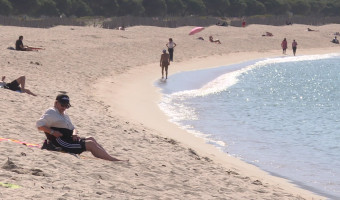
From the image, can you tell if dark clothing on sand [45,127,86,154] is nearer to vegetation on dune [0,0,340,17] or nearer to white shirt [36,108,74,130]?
white shirt [36,108,74,130]

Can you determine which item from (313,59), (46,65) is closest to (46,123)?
(46,65)

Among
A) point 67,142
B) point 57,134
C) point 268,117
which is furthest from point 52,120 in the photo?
→ point 268,117

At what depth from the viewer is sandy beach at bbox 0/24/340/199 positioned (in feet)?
29.4

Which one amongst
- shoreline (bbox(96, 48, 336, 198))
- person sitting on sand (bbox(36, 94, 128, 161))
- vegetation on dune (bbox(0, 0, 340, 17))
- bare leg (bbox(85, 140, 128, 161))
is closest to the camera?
person sitting on sand (bbox(36, 94, 128, 161))

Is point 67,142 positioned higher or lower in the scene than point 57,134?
lower

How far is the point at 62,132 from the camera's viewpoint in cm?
1049

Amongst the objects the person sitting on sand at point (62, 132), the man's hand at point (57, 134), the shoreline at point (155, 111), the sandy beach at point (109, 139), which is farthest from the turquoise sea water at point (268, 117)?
the man's hand at point (57, 134)

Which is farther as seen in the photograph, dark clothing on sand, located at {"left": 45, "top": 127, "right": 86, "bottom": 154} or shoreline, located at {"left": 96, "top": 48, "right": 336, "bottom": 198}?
shoreline, located at {"left": 96, "top": 48, "right": 336, "bottom": 198}

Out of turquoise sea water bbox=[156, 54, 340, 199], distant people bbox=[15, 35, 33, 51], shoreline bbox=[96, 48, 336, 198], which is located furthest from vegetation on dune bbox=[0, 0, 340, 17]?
distant people bbox=[15, 35, 33, 51]

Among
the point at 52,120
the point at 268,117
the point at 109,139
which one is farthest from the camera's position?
the point at 268,117

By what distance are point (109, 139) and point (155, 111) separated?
6.57 m

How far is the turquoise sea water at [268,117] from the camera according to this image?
13.9 meters

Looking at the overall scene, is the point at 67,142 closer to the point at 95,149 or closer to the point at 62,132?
the point at 62,132

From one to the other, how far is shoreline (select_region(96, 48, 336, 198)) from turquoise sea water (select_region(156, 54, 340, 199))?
0.35m
